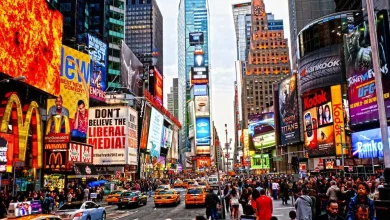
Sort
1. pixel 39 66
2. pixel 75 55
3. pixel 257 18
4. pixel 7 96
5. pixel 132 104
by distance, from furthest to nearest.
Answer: pixel 257 18, pixel 132 104, pixel 75 55, pixel 39 66, pixel 7 96

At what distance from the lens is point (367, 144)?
170 feet

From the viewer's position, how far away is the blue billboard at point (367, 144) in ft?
162

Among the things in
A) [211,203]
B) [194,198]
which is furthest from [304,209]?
[194,198]

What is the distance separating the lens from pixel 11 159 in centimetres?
3262

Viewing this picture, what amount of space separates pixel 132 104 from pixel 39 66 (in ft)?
156

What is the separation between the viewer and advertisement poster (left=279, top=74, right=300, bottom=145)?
92.4 meters

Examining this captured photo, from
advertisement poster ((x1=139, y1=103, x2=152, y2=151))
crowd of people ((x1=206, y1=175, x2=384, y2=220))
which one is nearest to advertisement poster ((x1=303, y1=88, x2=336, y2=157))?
advertisement poster ((x1=139, y1=103, x2=152, y2=151))

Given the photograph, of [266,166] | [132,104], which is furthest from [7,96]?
[266,166]

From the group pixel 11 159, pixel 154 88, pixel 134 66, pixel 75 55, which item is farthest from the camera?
pixel 154 88

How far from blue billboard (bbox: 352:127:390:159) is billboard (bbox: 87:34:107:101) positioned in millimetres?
42016

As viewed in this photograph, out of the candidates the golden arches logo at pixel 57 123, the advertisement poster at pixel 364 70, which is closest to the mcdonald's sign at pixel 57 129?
the golden arches logo at pixel 57 123

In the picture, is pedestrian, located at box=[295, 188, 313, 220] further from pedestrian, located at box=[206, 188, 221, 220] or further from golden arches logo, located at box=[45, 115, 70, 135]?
golden arches logo, located at box=[45, 115, 70, 135]

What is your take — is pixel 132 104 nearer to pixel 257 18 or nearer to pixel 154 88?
pixel 154 88

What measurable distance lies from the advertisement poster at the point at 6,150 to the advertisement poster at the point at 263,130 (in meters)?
93.6
